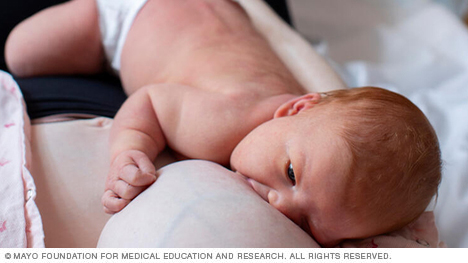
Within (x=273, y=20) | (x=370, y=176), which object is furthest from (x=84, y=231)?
(x=273, y=20)

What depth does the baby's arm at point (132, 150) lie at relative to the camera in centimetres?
73

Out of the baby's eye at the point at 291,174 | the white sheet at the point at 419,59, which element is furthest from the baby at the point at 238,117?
the white sheet at the point at 419,59

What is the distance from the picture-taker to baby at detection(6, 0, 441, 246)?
0.70m

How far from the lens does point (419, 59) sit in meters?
1.71

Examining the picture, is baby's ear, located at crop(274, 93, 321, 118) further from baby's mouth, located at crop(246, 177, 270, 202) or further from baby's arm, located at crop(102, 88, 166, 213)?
baby's arm, located at crop(102, 88, 166, 213)

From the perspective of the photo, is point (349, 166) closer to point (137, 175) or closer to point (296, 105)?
point (296, 105)

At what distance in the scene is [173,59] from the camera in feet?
3.55

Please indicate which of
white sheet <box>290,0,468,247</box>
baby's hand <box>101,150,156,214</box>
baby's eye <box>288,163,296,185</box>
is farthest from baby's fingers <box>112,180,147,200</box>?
white sheet <box>290,0,468,247</box>

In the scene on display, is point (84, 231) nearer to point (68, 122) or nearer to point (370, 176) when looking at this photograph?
point (68, 122)

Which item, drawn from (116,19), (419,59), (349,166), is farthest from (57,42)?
(419,59)

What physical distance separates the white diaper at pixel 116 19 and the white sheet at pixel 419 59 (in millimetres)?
742

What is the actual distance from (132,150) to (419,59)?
1321mm

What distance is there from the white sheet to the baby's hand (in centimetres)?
75
